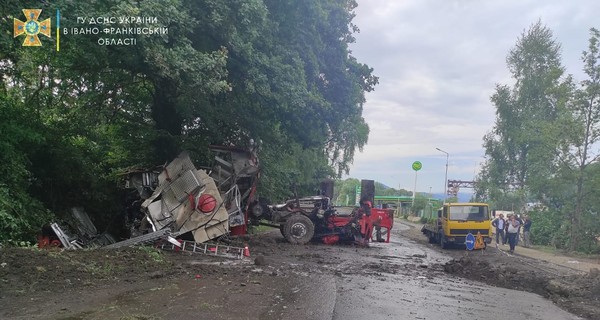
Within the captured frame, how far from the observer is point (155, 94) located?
16.6 m

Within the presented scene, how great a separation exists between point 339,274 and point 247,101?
22.2 feet

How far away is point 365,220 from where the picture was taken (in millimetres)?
19781

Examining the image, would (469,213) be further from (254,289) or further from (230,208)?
(254,289)

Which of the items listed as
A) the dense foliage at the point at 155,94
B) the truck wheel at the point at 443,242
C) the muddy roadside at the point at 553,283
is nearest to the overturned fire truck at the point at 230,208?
the dense foliage at the point at 155,94

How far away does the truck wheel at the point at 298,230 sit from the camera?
19125mm

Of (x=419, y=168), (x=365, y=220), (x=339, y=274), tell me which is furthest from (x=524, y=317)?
(x=419, y=168)

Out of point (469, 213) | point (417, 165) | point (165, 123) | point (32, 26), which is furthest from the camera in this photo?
point (417, 165)

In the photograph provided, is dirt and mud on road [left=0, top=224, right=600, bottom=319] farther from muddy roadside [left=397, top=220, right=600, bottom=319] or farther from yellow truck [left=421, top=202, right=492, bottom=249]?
yellow truck [left=421, top=202, right=492, bottom=249]

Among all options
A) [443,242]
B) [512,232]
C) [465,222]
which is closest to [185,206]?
[465,222]

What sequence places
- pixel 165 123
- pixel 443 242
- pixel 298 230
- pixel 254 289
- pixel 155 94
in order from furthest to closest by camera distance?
1. pixel 443 242
2. pixel 298 230
3. pixel 165 123
4. pixel 155 94
5. pixel 254 289

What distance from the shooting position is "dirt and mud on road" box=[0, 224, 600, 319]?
7.14 meters

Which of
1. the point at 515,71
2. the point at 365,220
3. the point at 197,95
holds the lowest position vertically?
the point at 365,220

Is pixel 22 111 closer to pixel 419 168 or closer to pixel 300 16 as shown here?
pixel 300 16

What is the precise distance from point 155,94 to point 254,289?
982 centimetres
